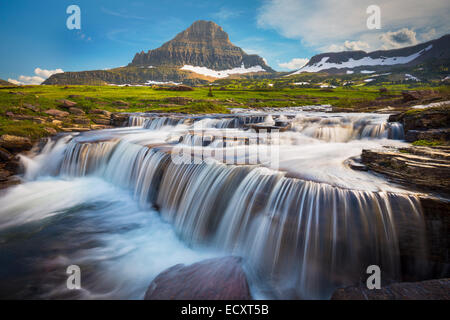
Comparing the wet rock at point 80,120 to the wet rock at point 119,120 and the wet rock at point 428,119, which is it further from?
the wet rock at point 428,119

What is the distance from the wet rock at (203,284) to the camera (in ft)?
14.2

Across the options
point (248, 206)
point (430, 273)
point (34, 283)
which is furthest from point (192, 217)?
point (430, 273)

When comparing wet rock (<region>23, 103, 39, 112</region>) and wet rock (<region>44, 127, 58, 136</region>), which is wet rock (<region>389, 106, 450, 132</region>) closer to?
wet rock (<region>44, 127, 58, 136</region>)

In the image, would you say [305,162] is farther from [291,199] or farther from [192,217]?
[192,217]

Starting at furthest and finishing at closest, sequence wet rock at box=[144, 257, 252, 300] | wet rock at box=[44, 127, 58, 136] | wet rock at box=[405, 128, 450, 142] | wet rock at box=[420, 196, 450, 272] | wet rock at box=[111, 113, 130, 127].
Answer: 1. wet rock at box=[111, 113, 130, 127]
2. wet rock at box=[44, 127, 58, 136]
3. wet rock at box=[405, 128, 450, 142]
4. wet rock at box=[420, 196, 450, 272]
5. wet rock at box=[144, 257, 252, 300]

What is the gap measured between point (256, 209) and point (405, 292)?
3.68 meters

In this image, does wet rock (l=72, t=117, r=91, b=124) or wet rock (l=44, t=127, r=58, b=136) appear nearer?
wet rock (l=44, t=127, r=58, b=136)

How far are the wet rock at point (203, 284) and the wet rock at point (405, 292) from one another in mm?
1967

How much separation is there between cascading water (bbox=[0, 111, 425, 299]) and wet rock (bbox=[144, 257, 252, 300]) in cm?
84

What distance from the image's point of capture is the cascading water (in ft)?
16.5

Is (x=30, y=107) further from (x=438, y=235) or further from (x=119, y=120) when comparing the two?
(x=438, y=235)

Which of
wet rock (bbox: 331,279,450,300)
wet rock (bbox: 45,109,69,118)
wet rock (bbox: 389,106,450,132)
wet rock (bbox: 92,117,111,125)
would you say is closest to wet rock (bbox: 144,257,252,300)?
wet rock (bbox: 331,279,450,300)

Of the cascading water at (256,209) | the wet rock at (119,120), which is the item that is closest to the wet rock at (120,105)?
the wet rock at (119,120)
